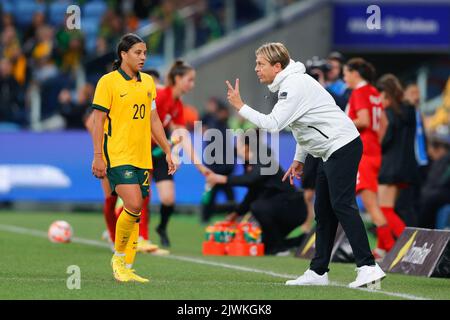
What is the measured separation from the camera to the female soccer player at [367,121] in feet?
43.4

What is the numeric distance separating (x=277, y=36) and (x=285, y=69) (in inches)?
643

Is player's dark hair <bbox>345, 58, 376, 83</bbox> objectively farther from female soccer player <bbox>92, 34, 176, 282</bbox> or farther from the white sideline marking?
female soccer player <bbox>92, 34, 176, 282</bbox>

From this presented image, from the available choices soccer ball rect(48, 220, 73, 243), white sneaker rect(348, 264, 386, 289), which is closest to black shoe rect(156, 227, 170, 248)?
soccer ball rect(48, 220, 73, 243)

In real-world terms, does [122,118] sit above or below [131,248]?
above

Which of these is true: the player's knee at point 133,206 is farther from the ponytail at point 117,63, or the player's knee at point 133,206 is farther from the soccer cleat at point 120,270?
the ponytail at point 117,63

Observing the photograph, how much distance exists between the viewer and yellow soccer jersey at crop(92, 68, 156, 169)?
10258mm

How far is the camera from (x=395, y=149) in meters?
14.7

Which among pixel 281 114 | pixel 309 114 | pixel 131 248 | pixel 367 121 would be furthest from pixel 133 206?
pixel 367 121

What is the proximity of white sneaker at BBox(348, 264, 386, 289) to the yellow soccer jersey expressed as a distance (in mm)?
2056

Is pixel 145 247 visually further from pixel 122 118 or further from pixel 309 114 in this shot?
pixel 309 114

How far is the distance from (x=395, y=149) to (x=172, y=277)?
15.5 feet

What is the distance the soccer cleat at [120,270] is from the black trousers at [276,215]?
404cm

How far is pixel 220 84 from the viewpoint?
26.0 meters

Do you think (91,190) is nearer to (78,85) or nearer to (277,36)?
(78,85)
